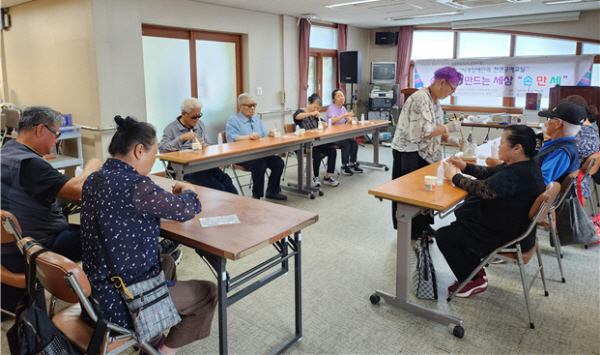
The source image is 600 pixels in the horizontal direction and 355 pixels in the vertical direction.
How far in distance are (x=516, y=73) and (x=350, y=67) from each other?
10.4 feet

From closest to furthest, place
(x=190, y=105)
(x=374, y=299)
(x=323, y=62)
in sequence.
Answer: (x=374, y=299)
(x=190, y=105)
(x=323, y=62)

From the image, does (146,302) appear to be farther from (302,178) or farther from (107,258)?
(302,178)

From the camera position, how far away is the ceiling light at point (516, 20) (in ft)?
25.1

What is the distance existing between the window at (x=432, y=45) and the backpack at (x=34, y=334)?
367 inches

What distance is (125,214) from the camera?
1605mm

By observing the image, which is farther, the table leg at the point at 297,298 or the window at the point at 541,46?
the window at the point at 541,46

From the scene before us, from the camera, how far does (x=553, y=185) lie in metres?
2.38

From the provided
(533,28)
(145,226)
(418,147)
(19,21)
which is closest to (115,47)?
(19,21)

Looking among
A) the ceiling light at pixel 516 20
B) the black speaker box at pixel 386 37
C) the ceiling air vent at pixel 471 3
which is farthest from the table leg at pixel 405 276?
the black speaker box at pixel 386 37

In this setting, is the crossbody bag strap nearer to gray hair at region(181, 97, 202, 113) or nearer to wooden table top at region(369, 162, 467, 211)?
wooden table top at region(369, 162, 467, 211)

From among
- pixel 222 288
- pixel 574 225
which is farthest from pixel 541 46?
pixel 222 288

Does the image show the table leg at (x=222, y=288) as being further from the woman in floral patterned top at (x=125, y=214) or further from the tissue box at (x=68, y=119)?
the tissue box at (x=68, y=119)

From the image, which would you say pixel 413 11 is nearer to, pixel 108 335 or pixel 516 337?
pixel 516 337

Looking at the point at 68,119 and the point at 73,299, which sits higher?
the point at 68,119
